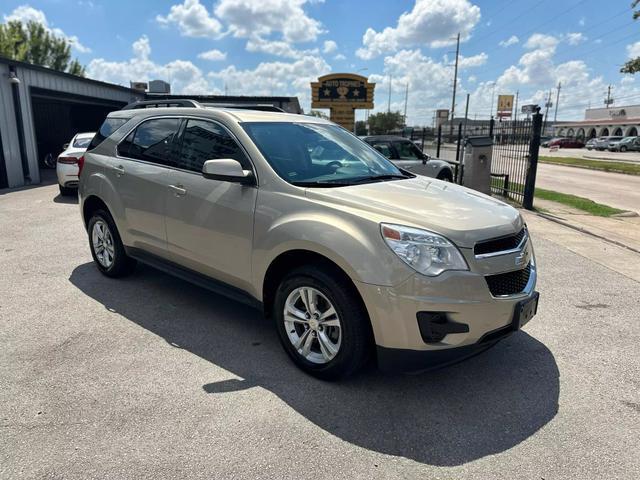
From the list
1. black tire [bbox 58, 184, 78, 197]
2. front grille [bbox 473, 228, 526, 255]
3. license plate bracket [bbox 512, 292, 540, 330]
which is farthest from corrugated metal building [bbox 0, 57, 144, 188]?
license plate bracket [bbox 512, 292, 540, 330]

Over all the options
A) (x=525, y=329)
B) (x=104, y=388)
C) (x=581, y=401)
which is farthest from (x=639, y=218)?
(x=104, y=388)

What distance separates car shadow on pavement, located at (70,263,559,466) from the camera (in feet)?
9.19

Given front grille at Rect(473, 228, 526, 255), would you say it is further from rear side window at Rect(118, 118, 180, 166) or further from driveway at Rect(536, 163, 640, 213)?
driveway at Rect(536, 163, 640, 213)

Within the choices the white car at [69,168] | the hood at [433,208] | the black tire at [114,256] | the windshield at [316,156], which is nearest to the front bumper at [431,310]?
the hood at [433,208]

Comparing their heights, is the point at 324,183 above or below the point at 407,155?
above

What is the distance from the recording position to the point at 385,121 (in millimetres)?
81625

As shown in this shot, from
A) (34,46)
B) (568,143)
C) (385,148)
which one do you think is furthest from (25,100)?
(568,143)

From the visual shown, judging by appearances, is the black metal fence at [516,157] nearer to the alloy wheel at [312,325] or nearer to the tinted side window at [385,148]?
the tinted side window at [385,148]

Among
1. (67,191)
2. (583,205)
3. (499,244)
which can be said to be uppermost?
(499,244)

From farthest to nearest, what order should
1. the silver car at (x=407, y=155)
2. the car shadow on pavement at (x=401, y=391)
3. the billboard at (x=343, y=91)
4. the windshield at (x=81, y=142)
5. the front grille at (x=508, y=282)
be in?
the billboard at (x=343, y=91), the windshield at (x=81, y=142), the silver car at (x=407, y=155), the front grille at (x=508, y=282), the car shadow on pavement at (x=401, y=391)

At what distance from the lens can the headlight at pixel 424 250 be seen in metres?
2.89

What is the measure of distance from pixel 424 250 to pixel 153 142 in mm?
3049

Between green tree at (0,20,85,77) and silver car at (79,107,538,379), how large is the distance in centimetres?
4547

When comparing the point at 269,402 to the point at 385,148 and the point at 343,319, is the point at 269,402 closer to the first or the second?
the point at 343,319
